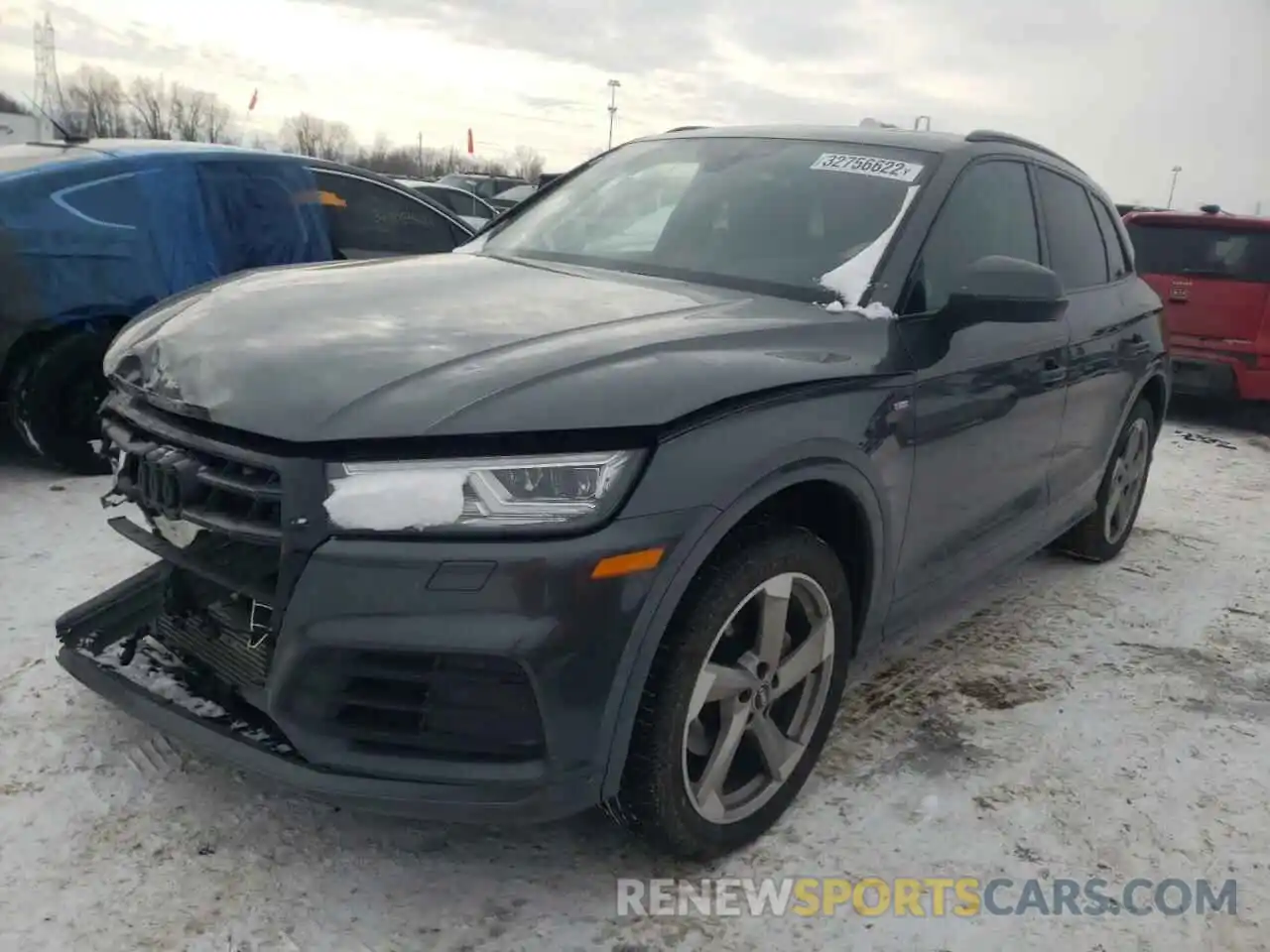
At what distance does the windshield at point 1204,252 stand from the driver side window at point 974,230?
487cm

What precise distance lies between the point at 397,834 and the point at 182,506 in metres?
0.89

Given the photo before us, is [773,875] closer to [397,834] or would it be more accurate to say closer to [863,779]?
[863,779]

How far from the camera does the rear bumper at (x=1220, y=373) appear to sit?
7859 millimetres

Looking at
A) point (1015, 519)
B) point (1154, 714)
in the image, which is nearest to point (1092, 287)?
point (1015, 519)

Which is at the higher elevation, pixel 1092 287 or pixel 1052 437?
pixel 1092 287

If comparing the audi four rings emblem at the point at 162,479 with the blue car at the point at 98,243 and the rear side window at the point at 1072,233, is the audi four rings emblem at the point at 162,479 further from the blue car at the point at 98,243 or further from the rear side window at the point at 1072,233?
the rear side window at the point at 1072,233

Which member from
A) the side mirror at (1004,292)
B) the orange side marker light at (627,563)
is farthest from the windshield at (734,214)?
the orange side marker light at (627,563)

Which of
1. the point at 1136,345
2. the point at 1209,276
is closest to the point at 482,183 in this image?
the point at 1209,276

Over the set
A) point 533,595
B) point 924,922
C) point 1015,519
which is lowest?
point 924,922

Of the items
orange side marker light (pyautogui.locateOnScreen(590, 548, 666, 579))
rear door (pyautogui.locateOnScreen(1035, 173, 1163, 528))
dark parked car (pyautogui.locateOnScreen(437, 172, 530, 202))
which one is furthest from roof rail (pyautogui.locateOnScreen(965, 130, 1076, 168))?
dark parked car (pyautogui.locateOnScreen(437, 172, 530, 202))

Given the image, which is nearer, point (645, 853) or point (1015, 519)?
point (645, 853)

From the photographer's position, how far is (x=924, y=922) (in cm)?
227

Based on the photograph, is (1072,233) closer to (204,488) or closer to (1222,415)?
(204,488)

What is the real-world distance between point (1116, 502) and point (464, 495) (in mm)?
3741
